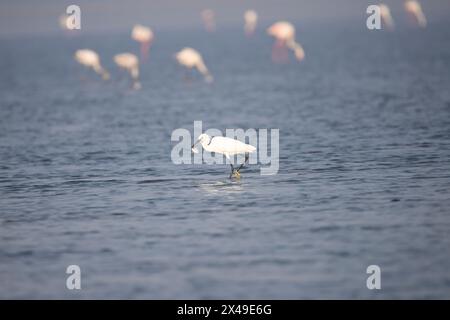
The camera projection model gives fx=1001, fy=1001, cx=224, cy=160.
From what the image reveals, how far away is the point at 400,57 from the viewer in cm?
5097

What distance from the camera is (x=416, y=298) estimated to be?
34.4 feet

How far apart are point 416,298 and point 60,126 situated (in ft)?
57.7

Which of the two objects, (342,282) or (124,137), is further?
(124,137)

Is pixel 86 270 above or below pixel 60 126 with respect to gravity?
below

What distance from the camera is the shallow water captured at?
11.4 meters

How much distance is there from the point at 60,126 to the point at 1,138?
263 cm

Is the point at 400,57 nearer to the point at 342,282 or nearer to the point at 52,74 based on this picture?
the point at 52,74

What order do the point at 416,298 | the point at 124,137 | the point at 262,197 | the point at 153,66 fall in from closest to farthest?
the point at 416,298
the point at 262,197
the point at 124,137
the point at 153,66

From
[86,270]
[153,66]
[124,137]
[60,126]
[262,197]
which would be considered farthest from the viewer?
[153,66]

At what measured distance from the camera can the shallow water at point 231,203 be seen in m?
11.4

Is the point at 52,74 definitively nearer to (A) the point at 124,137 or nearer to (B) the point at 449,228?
(A) the point at 124,137

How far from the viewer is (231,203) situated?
15.3 m

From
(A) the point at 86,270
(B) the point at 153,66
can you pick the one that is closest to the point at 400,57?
(B) the point at 153,66
